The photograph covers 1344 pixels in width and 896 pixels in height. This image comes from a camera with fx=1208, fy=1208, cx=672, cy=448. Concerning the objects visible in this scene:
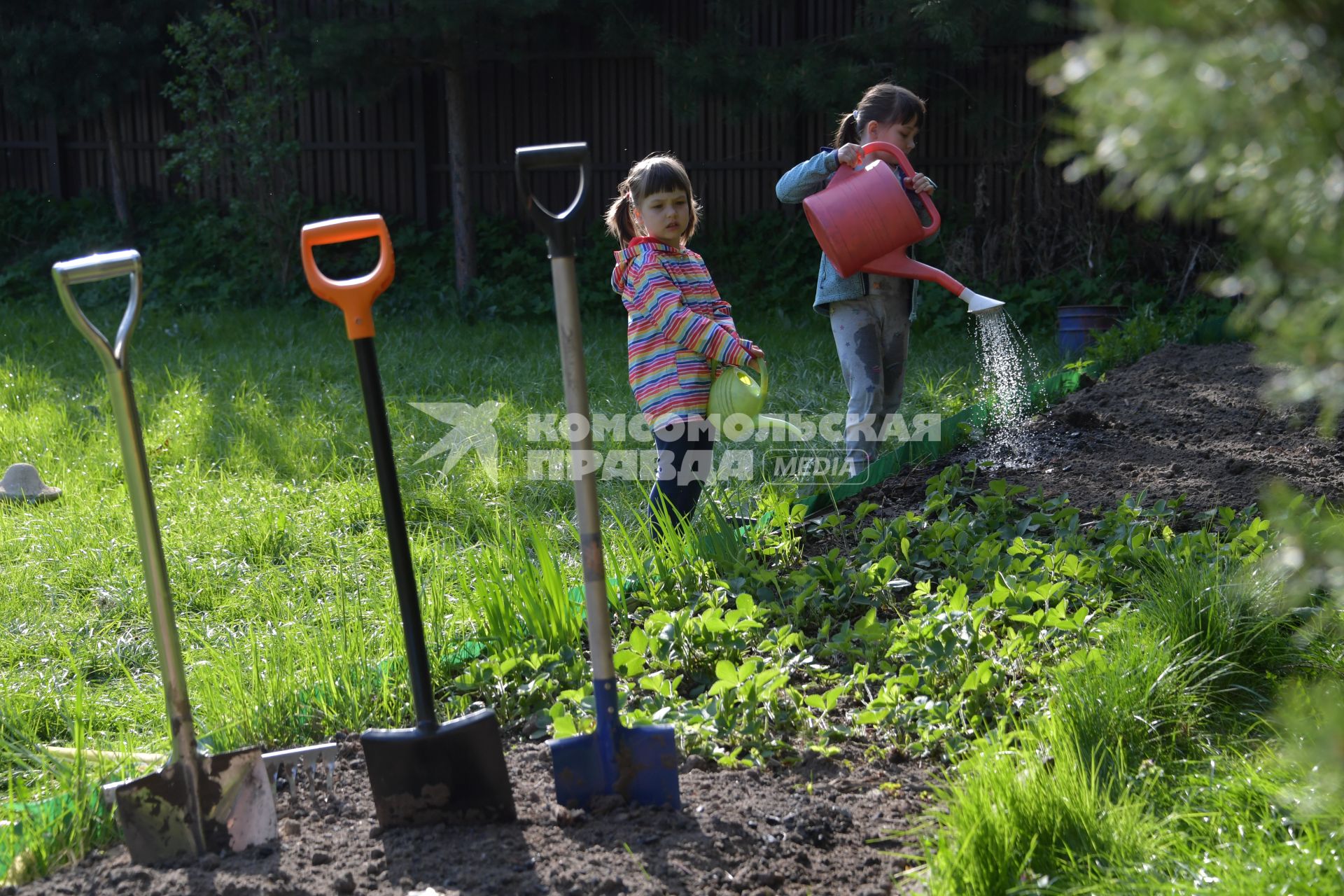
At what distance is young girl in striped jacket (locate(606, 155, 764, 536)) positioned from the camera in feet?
11.2

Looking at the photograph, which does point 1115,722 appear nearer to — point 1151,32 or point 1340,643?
point 1340,643

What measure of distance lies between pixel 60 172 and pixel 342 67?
4.56 m

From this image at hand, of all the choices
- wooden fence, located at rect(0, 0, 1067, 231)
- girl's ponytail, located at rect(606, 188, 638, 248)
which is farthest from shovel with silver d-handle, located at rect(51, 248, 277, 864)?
wooden fence, located at rect(0, 0, 1067, 231)

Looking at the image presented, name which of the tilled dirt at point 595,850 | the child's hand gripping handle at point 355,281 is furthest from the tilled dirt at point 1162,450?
the child's hand gripping handle at point 355,281

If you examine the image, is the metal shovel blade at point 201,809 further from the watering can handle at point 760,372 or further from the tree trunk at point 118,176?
the tree trunk at point 118,176

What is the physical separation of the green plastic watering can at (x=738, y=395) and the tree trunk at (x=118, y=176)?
9526mm

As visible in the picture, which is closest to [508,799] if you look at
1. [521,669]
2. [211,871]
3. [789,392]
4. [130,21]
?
[211,871]

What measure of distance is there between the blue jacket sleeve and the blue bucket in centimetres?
345

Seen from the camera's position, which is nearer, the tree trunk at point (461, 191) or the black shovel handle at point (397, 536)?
the black shovel handle at point (397, 536)

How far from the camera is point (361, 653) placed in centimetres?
255

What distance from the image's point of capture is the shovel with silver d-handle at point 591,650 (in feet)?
6.21

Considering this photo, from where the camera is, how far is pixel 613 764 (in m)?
1.94

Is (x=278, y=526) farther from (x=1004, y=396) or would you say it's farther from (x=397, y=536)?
(x=1004, y=396)

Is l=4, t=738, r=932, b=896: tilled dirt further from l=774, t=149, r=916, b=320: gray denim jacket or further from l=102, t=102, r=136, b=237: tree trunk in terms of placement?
l=102, t=102, r=136, b=237: tree trunk
